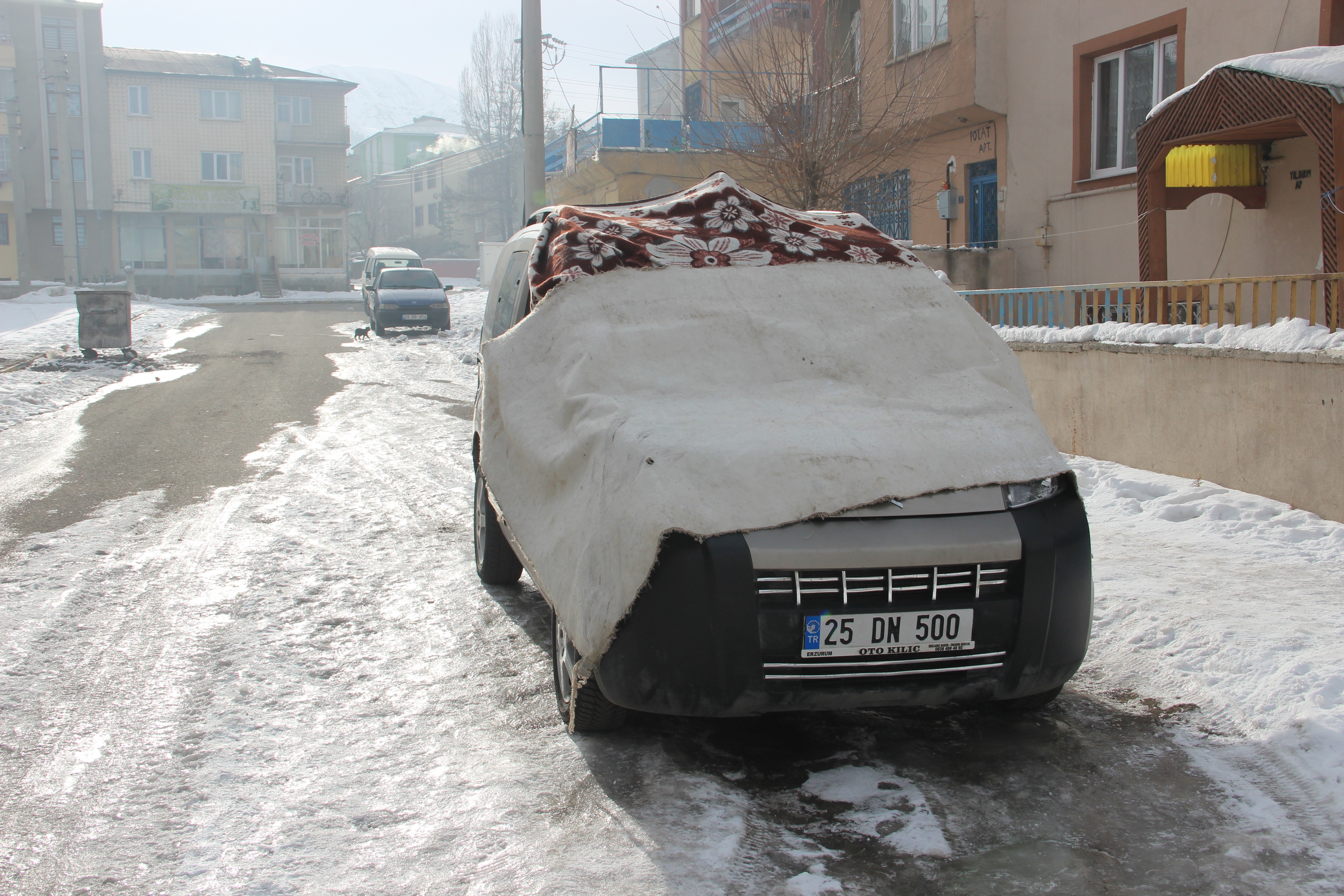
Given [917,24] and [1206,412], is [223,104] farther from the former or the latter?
[1206,412]

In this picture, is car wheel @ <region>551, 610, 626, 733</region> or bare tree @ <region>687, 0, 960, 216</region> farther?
bare tree @ <region>687, 0, 960, 216</region>

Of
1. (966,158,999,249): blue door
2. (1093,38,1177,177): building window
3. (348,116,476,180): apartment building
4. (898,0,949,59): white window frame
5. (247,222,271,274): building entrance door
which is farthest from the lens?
(348,116,476,180): apartment building

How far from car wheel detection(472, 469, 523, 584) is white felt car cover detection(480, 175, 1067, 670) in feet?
3.28

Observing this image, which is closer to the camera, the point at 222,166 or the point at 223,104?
the point at 223,104

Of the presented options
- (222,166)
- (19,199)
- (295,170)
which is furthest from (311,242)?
(19,199)

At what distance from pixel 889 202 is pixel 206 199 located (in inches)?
1706

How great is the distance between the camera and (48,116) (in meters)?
50.5

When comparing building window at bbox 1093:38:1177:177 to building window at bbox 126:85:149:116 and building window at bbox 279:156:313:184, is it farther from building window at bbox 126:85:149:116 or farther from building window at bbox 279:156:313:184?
building window at bbox 279:156:313:184

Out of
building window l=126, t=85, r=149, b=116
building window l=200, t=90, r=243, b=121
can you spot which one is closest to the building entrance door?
building window l=200, t=90, r=243, b=121

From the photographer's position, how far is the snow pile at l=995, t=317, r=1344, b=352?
268 inches

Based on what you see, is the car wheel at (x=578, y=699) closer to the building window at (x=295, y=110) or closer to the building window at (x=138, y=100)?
the building window at (x=138, y=100)

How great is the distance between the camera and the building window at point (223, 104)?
52.3 meters

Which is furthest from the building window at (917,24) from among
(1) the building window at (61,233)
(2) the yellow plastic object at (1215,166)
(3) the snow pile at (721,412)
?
(1) the building window at (61,233)

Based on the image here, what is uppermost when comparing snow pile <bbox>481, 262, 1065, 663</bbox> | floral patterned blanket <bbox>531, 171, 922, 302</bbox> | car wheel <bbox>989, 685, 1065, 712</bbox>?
floral patterned blanket <bbox>531, 171, 922, 302</bbox>
